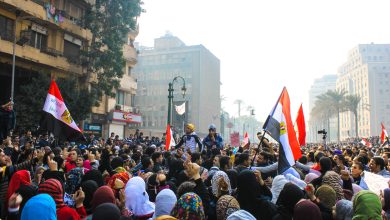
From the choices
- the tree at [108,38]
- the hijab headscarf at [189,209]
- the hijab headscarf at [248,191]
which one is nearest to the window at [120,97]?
the tree at [108,38]

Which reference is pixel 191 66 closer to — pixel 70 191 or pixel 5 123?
pixel 5 123

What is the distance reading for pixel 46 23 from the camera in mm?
24344

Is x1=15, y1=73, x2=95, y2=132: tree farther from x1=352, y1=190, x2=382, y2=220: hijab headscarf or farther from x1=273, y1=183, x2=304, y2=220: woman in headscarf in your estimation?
x1=352, y1=190, x2=382, y2=220: hijab headscarf

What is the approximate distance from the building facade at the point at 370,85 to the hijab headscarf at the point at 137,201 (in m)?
107

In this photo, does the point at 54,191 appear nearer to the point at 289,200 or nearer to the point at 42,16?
the point at 289,200

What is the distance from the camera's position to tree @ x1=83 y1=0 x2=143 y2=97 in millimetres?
26406

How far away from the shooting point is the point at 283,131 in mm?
6383

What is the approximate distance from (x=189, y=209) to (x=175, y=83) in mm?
74713

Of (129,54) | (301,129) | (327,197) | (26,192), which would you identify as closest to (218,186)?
(327,197)

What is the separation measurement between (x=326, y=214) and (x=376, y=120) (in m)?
123

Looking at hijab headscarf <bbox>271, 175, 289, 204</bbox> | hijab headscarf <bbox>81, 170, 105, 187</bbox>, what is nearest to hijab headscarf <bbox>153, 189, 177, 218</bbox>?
hijab headscarf <bbox>81, 170, 105, 187</bbox>

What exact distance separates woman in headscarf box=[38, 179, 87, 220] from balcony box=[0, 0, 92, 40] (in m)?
20.1

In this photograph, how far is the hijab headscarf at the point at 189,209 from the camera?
349cm

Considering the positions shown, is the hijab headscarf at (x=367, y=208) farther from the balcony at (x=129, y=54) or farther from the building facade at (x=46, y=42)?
the balcony at (x=129, y=54)
